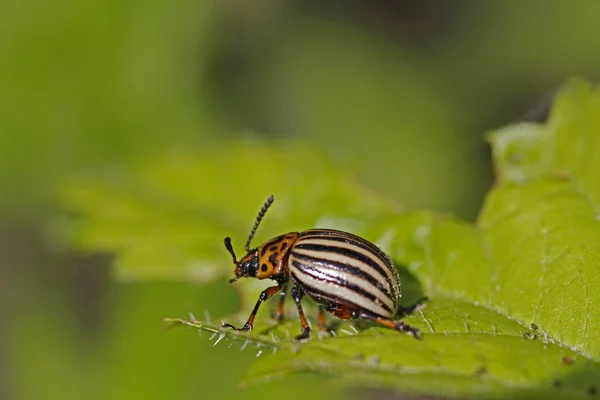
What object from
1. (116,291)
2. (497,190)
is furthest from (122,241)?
(497,190)

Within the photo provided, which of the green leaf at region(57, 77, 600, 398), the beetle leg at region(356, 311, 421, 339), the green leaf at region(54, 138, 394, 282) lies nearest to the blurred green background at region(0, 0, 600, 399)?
the green leaf at region(54, 138, 394, 282)

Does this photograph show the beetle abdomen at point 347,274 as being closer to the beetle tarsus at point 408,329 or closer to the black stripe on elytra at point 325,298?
the black stripe on elytra at point 325,298

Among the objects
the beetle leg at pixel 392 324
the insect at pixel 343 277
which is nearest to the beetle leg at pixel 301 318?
the insect at pixel 343 277

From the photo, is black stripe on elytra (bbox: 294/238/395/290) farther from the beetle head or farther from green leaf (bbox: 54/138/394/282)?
green leaf (bbox: 54/138/394/282)

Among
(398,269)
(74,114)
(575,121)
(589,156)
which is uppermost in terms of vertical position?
(74,114)

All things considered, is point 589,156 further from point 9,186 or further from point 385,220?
point 9,186
